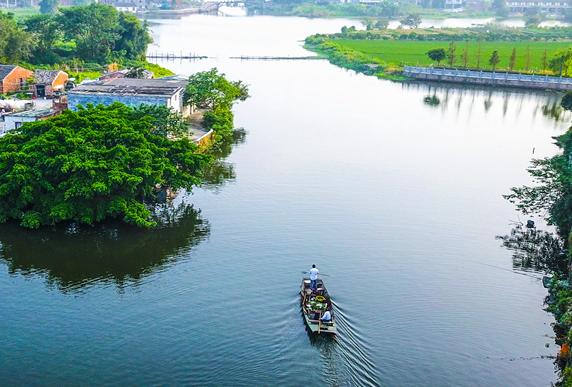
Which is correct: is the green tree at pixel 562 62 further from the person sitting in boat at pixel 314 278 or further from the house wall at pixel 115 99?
the person sitting in boat at pixel 314 278

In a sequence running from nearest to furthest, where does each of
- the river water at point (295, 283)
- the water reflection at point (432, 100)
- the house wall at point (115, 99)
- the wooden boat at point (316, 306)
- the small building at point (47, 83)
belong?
1. the river water at point (295, 283)
2. the wooden boat at point (316, 306)
3. the house wall at point (115, 99)
4. the small building at point (47, 83)
5. the water reflection at point (432, 100)

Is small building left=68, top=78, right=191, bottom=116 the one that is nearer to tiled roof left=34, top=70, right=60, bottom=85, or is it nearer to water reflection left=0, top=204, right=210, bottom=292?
tiled roof left=34, top=70, right=60, bottom=85

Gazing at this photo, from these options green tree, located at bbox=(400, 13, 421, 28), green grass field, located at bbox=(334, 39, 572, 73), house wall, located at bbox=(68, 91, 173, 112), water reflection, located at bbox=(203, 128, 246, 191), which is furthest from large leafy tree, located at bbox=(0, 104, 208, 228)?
green tree, located at bbox=(400, 13, 421, 28)

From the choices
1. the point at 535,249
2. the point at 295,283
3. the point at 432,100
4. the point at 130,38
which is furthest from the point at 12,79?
the point at 535,249

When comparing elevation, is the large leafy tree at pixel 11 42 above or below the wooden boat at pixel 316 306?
above

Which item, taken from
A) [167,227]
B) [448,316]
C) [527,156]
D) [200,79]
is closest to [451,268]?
[448,316]

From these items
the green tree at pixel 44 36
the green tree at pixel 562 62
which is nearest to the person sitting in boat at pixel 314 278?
the green tree at pixel 44 36
